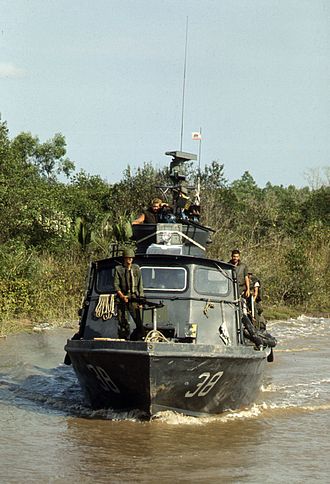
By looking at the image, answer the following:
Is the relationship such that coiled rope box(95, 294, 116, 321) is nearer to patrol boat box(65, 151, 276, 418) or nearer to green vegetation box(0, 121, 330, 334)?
patrol boat box(65, 151, 276, 418)

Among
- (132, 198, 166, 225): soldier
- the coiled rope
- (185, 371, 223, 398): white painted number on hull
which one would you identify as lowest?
(185, 371, 223, 398): white painted number on hull

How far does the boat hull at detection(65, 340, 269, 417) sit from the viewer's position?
370 inches

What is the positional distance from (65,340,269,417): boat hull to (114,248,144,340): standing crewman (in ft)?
1.79

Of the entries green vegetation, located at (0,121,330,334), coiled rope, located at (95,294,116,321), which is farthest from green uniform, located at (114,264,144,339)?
green vegetation, located at (0,121,330,334)

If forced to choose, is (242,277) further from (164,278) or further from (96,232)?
(96,232)

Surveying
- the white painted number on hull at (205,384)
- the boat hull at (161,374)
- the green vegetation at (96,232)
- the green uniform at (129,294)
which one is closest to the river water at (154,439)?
the boat hull at (161,374)

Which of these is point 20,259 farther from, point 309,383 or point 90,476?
point 90,476

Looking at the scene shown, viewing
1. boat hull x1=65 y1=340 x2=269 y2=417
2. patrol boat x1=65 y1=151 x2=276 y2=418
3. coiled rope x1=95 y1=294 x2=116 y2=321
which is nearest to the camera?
boat hull x1=65 y1=340 x2=269 y2=417

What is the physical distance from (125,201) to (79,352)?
53.2ft

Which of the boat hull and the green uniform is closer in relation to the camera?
the boat hull

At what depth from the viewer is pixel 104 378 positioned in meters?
9.98

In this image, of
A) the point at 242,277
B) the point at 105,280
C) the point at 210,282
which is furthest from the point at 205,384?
the point at 242,277

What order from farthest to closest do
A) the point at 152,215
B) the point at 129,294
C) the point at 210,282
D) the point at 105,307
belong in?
the point at 152,215 < the point at 210,282 < the point at 105,307 < the point at 129,294

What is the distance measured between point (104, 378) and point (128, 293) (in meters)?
1.02
